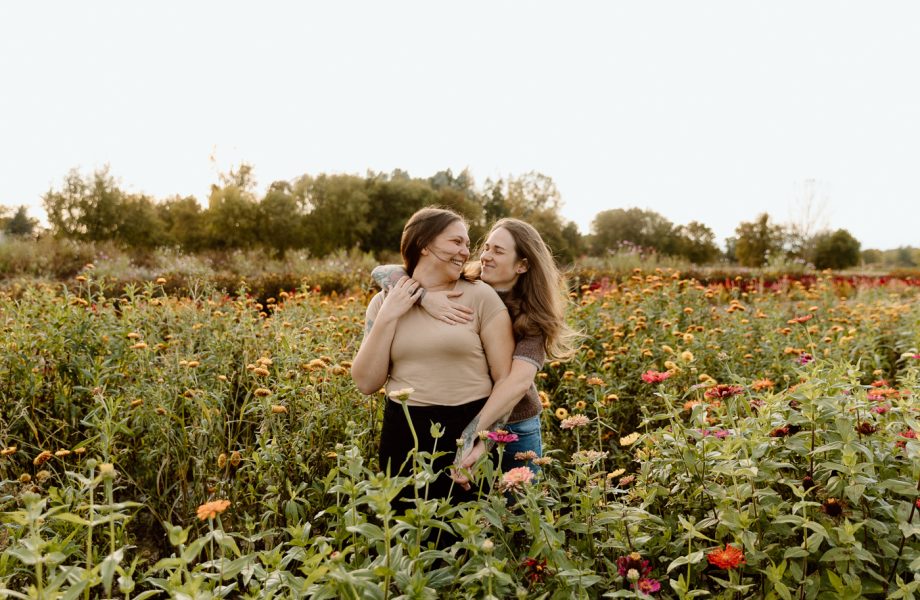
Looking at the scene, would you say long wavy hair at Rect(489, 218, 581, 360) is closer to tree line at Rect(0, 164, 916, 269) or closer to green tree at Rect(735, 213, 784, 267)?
tree line at Rect(0, 164, 916, 269)

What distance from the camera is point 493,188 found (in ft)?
139

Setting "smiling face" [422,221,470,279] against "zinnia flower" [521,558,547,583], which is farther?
"smiling face" [422,221,470,279]

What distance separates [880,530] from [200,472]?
Answer: 2563 mm

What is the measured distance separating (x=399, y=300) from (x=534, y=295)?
588mm

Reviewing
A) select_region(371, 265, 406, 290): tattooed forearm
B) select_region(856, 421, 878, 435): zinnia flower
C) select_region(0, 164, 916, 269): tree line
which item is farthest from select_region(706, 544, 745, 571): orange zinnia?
select_region(0, 164, 916, 269): tree line

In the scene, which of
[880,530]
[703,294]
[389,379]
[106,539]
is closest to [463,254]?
[389,379]

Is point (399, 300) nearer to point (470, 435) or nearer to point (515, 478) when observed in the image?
point (470, 435)

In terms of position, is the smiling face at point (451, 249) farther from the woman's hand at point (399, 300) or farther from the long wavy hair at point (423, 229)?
the woman's hand at point (399, 300)

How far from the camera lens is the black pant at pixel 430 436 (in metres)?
2.48

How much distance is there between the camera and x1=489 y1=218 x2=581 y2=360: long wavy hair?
8.56 ft

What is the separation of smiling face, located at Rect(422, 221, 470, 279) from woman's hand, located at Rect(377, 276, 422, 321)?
14 cm

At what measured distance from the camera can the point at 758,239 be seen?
1686 inches

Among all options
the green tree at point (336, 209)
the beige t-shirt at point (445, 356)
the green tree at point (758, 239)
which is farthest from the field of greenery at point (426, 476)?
the green tree at point (758, 239)

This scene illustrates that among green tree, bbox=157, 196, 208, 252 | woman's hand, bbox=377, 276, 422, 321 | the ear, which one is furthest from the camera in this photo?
green tree, bbox=157, 196, 208, 252
